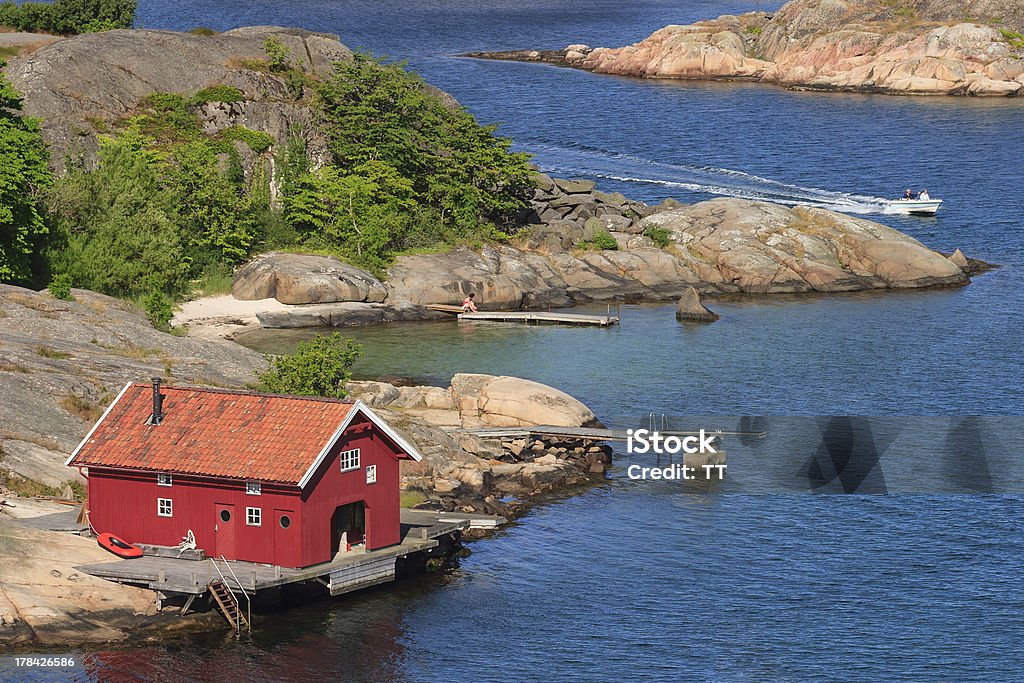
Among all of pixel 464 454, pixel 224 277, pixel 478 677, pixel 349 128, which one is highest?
pixel 349 128

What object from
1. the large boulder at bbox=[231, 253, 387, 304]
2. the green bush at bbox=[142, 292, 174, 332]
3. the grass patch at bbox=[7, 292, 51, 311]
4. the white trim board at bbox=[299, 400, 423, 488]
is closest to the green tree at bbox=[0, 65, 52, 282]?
the green bush at bbox=[142, 292, 174, 332]

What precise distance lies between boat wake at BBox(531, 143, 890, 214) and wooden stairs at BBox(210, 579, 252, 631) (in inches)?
3449

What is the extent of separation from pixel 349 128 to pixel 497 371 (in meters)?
30.1

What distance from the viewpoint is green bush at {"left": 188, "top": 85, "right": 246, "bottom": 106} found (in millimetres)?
→ 107531

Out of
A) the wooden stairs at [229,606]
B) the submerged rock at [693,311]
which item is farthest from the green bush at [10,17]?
the wooden stairs at [229,606]

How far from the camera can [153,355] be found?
7275 cm

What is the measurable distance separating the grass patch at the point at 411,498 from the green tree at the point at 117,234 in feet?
103

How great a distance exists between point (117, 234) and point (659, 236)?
38.0m

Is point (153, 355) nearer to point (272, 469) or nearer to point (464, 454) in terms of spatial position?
point (464, 454)

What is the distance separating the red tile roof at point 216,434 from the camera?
173 feet

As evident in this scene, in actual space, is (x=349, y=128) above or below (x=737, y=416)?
above

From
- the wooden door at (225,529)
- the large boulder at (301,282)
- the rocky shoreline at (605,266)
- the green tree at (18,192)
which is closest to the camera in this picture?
the wooden door at (225,529)

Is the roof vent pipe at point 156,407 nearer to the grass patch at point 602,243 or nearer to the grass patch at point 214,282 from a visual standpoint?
the grass patch at point 214,282

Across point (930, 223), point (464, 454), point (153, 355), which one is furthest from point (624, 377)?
point (930, 223)
